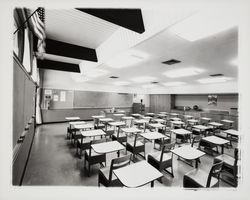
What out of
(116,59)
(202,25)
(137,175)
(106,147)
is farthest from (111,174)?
(116,59)

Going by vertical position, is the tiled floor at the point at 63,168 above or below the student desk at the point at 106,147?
below

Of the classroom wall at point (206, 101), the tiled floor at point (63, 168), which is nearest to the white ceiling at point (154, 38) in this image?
the tiled floor at point (63, 168)

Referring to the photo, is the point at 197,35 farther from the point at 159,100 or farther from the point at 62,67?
the point at 159,100

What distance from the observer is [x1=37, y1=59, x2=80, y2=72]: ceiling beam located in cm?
543

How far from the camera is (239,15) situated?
2.77ft

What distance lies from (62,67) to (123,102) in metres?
6.95

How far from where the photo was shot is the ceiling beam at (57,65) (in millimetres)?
5433

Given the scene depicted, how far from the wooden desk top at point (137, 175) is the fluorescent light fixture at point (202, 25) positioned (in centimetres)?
238

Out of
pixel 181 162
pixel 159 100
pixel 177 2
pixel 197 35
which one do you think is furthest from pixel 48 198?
pixel 159 100

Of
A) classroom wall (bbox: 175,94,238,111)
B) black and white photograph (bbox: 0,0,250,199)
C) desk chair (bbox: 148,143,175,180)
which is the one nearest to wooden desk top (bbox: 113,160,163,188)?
black and white photograph (bbox: 0,0,250,199)

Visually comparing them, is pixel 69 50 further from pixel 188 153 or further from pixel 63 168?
pixel 188 153

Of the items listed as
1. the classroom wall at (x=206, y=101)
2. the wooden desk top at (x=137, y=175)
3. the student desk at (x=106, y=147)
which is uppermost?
the classroom wall at (x=206, y=101)

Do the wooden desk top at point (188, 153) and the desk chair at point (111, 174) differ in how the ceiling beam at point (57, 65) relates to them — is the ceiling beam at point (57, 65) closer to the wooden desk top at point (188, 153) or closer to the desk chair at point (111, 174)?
the desk chair at point (111, 174)

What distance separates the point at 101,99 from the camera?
414 inches
